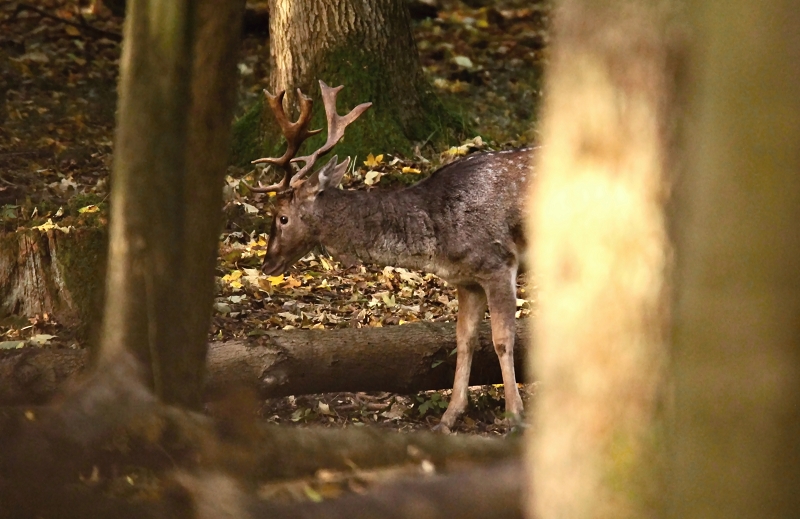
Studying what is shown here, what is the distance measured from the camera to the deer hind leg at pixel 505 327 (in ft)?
24.2

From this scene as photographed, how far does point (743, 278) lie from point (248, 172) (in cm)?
Answer: 921

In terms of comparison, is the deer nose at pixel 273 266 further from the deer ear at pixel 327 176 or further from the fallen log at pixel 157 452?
the fallen log at pixel 157 452

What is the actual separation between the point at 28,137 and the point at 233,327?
230 inches

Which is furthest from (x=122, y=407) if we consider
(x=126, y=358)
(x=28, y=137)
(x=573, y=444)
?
(x=28, y=137)

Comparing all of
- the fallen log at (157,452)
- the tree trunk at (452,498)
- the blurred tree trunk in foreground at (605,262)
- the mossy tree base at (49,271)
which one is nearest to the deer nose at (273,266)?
the mossy tree base at (49,271)

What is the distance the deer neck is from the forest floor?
48 centimetres

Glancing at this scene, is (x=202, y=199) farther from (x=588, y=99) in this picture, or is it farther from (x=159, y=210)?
(x=588, y=99)

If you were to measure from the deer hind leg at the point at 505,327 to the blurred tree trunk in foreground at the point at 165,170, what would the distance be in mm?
3543

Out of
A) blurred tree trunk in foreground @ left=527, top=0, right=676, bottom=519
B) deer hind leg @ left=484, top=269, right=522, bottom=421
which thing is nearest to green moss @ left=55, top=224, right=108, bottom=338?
deer hind leg @ left=484, top=269, right=522, bottom=421

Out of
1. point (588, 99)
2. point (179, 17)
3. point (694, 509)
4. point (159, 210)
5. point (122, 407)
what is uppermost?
point (179, 17)

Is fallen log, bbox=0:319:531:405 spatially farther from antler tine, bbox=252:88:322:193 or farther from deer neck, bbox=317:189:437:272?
antler tine, bbox=252:88:322:193

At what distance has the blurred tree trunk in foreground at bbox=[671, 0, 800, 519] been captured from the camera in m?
1.82

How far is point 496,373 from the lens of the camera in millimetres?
7844

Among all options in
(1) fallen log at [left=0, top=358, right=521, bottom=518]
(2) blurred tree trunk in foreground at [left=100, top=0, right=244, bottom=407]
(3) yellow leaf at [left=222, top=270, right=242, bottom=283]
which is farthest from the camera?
(3) yellow leaf at [left=222, top=270, right=242, bottom=283]
